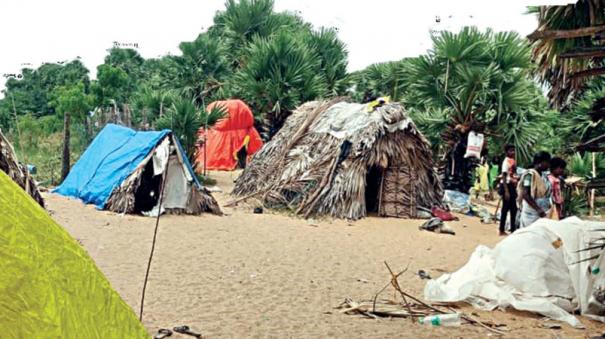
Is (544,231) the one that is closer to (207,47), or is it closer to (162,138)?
(162,138)

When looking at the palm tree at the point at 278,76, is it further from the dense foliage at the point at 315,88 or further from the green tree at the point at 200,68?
the green tree at the point at 200,68

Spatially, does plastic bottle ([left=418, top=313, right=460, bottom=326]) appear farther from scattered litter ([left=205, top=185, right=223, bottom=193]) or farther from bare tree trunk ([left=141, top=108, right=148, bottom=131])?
bare tree trunk ([left=141, top=108, right=148, bottom=131])

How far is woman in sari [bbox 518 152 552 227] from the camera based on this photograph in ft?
26.9

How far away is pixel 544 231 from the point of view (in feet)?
19.5

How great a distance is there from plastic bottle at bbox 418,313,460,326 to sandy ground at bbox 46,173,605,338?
0.10 m

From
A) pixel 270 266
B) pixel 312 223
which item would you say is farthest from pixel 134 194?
pixel 270 266

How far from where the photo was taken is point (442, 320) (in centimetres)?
532

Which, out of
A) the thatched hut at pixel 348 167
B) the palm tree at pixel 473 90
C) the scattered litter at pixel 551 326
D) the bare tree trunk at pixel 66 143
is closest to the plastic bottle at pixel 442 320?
the scattered litter at pixel 551 326

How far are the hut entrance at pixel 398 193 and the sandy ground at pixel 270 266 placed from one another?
1.85 feet

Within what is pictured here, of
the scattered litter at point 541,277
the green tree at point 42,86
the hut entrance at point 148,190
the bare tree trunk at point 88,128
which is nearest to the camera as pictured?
the scattered litter at point 541,277

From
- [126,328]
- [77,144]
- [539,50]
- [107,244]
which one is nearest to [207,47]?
[77,144]

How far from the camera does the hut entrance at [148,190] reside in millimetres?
11484

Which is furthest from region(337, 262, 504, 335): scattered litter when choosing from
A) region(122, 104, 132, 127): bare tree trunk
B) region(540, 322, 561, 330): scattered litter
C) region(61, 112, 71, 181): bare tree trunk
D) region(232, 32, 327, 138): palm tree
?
region(122, 104, 132, 127): bare tree trunk

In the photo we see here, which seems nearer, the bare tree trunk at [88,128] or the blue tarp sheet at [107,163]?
the blue tarp sheet at [107,163]
